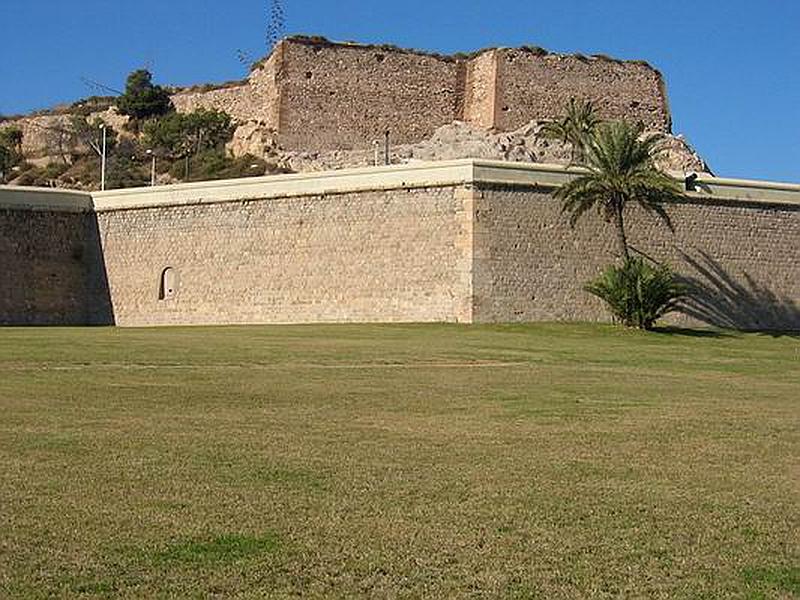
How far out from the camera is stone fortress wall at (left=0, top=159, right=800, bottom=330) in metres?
31.3

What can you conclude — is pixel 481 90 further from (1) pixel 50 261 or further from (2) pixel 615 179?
(2) pixel 615 179

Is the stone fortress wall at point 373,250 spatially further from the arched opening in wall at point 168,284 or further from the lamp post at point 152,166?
the lamp post at point 152,166

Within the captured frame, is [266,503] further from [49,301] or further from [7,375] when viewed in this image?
[49,301]

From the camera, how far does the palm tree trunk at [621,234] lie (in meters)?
31.8

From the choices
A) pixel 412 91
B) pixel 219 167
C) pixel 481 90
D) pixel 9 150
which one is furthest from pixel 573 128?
pixel 9 150

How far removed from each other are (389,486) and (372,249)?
24.2 meters

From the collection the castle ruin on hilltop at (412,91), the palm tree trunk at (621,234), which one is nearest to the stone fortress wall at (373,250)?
the palm tree trunk at (621,234)

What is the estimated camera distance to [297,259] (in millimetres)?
33562

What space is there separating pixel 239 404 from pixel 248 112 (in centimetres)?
3916

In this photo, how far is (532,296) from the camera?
31344mm

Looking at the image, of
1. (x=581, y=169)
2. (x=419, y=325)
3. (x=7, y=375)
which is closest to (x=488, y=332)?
(x=419, y=325)

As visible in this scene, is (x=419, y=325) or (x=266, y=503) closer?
(x=266, y=503)

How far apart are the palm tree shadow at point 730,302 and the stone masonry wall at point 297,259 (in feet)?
20.9

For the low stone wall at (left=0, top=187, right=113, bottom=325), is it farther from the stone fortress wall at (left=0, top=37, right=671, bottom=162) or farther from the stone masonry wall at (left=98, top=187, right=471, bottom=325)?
the stone fortress wall at (left=0, top=37, right=671, bottom=162)
